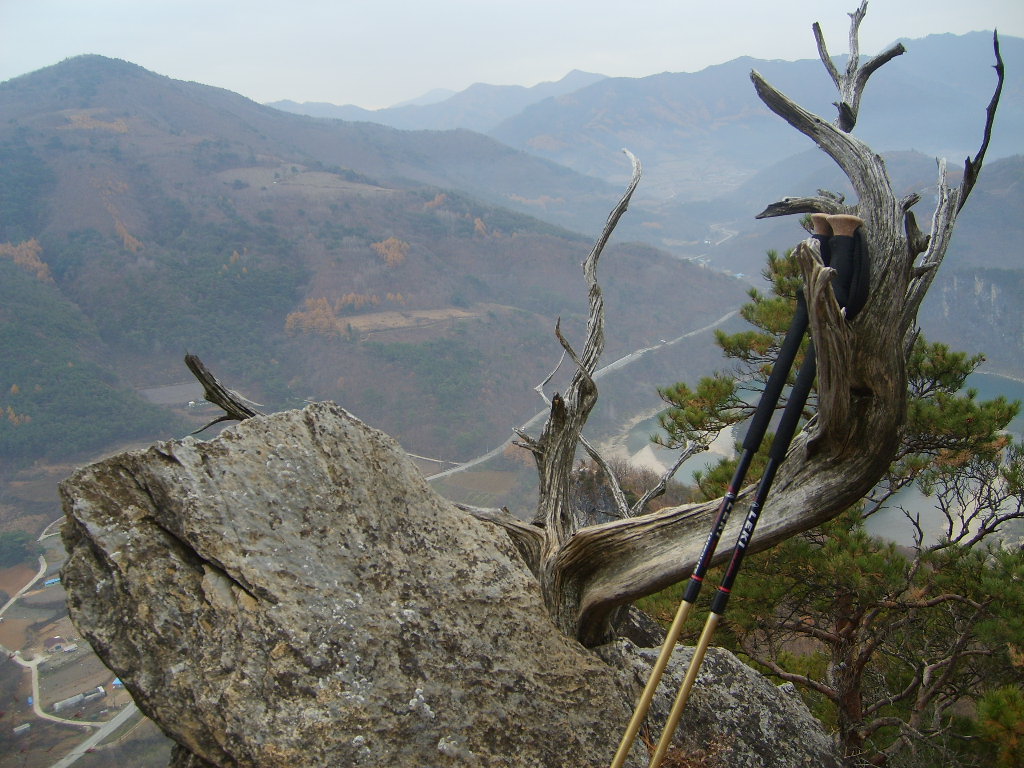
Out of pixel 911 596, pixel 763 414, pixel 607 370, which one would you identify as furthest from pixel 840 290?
pixel 607 370

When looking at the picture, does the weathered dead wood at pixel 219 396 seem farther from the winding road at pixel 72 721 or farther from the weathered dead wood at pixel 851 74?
the winding road at pixel 72 721

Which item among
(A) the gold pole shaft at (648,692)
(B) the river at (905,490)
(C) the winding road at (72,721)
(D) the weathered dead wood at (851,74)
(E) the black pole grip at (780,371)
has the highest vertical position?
A: (D) the weathered dead wood at (851,74)

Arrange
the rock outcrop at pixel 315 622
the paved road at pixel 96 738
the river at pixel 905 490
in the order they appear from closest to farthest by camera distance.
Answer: the rock outcrop at pixel 315 622 < the paved road at pixel 96 738 < the river at pixel 905 490

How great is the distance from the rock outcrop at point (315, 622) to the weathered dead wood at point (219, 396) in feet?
1.34

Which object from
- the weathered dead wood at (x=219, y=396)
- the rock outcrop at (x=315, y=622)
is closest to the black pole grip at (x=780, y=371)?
the rock outcrop at (x=315, y=622)

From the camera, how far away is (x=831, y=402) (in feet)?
7.28

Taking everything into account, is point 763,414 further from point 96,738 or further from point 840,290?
point 96,738

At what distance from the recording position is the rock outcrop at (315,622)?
8.15ft

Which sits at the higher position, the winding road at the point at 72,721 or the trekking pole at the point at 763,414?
the trekking pole at the point at 763,414

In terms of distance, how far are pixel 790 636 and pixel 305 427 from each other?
15.4 feet

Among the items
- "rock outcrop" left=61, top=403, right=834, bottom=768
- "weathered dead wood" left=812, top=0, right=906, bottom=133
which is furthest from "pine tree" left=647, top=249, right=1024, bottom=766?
"weathered dead wood" left=812, top=0, right=906, bottom=133

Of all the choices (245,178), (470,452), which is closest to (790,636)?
(470,452)

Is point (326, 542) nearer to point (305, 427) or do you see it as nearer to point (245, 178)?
point (305, 427)

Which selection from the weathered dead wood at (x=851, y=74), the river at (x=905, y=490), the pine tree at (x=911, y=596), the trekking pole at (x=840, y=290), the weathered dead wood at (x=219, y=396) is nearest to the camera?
the trekking pole at (x=840, y=290)
